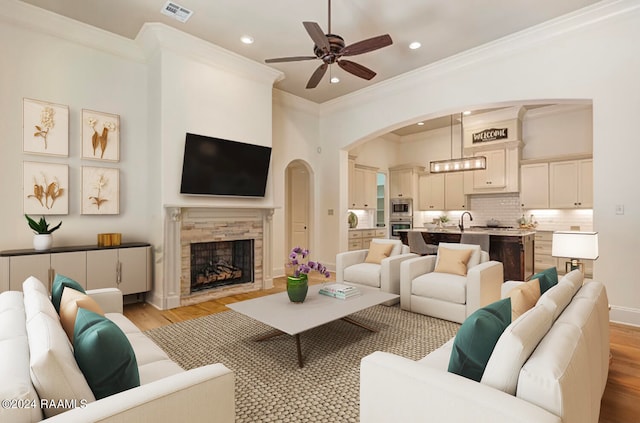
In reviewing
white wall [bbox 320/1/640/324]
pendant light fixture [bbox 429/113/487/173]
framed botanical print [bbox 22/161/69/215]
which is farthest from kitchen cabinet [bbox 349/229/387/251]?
framed botanical print [bbox 22/161/69/215]

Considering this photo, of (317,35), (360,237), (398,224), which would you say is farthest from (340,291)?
(398,224)

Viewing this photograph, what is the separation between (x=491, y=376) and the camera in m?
1.18

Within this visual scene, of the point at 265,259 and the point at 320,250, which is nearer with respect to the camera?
the point at 265,259

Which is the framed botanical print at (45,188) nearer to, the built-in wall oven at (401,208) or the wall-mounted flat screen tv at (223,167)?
the wall-mounted flat screen tv at (223,167)

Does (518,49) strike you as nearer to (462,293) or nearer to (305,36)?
(305,36)

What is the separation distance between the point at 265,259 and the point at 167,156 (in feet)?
6.99

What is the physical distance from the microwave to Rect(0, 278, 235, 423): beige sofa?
25.1 feet

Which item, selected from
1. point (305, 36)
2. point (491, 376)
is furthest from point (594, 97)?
point (491, 376)

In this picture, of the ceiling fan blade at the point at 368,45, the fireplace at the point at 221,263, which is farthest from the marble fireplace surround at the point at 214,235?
the ceiling fan blade at the point at 368,45

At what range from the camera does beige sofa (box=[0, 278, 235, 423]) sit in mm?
902

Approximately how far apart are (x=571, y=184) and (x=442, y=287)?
4546 millimetres

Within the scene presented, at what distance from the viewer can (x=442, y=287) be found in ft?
11.5

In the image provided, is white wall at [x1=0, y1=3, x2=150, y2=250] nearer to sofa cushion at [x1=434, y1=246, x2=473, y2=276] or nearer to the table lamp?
sofa cushion at [x1=434, y1=246, x2=473, y2=276]

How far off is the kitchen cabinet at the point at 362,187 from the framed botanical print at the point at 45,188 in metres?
5.23
